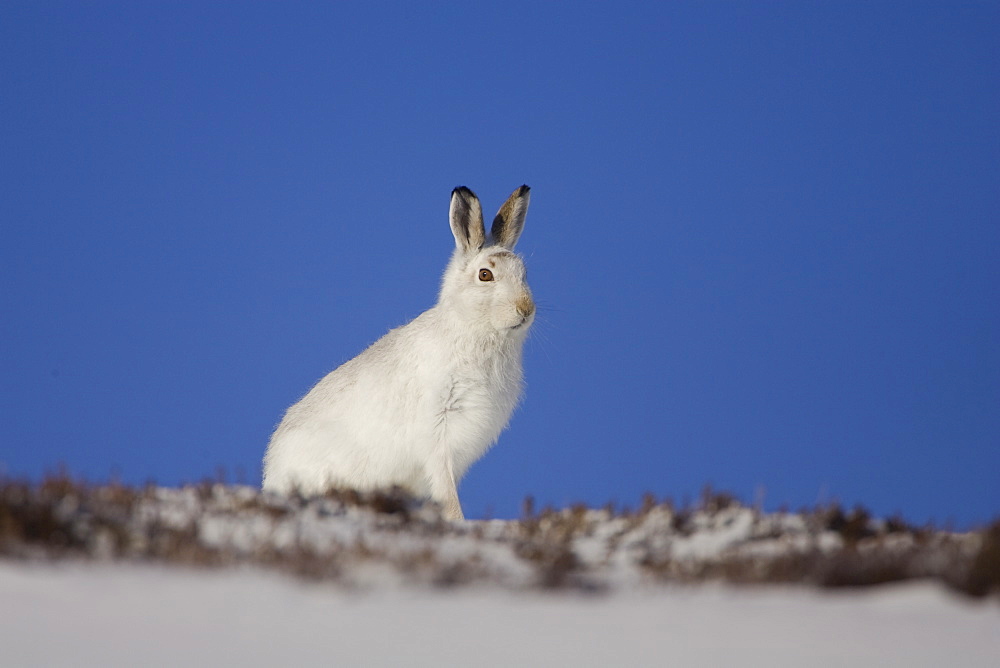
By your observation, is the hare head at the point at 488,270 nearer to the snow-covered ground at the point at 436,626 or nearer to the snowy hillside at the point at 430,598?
the snowy hillside at the point at 430,598

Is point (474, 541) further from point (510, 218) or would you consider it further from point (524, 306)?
point (510, 218)

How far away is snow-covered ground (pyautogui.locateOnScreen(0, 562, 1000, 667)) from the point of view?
14.4 ft

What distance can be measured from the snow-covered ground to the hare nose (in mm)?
5150

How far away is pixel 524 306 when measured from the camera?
10.1 m

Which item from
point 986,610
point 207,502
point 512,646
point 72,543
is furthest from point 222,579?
point 986,610

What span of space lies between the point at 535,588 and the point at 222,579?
1.52 meters

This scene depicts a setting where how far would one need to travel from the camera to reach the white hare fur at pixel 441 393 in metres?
10.2

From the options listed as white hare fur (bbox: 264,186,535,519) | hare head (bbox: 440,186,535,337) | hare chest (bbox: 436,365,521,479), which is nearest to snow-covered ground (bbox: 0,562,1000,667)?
white hare fur (bbox: 264,186,535,519)

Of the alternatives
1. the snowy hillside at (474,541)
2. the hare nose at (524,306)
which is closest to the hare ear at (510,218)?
the hare nose at (524,306)

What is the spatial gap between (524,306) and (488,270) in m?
0.59

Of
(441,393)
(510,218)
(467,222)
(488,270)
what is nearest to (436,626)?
(441,393)

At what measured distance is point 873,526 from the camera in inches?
321

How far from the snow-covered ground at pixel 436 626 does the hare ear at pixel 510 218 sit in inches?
245

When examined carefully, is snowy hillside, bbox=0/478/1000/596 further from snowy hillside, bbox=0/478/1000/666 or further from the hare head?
the hare head
